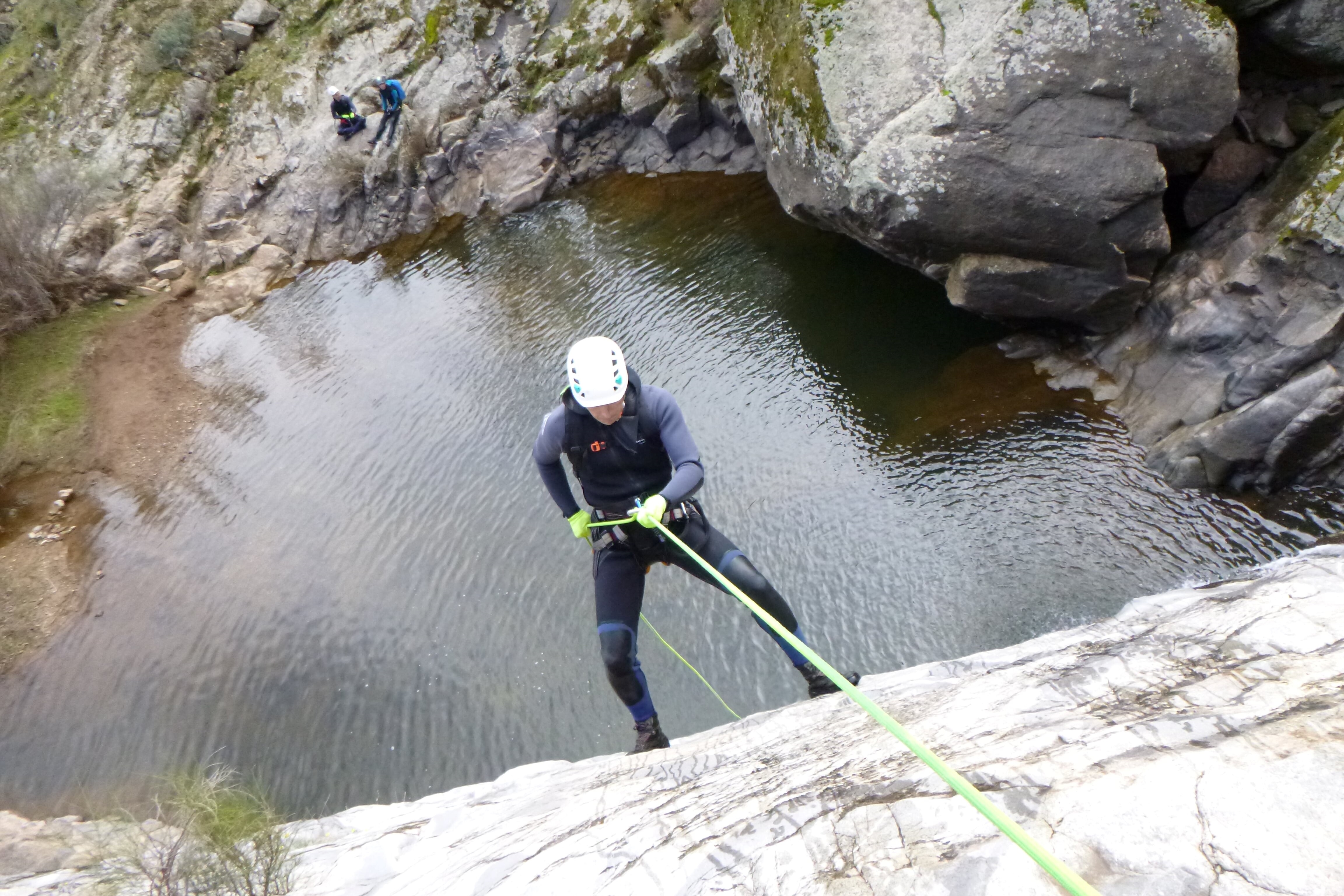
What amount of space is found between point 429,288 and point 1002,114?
14.2 m

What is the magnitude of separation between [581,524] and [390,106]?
77.7ft

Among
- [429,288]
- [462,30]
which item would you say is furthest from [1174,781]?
[462,30]

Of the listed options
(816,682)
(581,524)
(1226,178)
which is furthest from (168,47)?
(816,682)

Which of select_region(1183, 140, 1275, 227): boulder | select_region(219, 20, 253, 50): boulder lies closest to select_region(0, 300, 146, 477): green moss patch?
select_region(219, 20, 253, 50): boulder

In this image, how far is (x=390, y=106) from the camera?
25734 mm

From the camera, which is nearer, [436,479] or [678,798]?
[678,798]

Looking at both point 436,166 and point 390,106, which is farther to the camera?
point 390,106

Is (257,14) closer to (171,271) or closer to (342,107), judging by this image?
(342,107)

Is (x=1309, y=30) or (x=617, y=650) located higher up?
(x=1309, y=30)

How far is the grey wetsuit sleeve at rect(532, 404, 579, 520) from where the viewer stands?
6105 millimetres

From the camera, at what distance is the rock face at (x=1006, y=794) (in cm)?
317

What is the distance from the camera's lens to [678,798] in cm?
483

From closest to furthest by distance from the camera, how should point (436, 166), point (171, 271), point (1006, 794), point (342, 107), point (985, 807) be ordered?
point (985, 807) < point (1006, 794) < point (436, 166) < point (171, 271) < point (342, 107)

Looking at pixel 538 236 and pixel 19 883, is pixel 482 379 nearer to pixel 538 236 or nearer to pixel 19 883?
pixel 538 236
